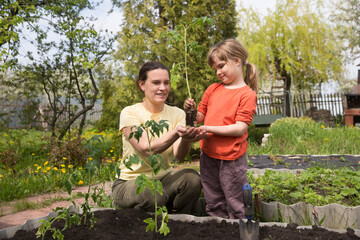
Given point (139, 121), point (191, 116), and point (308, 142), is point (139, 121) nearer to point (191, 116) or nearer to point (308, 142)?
point (191, 116)

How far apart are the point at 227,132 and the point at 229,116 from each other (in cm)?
17

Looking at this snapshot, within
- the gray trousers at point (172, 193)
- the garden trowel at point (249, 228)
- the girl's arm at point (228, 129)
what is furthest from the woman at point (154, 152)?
the garden trowel at point (249, 228)

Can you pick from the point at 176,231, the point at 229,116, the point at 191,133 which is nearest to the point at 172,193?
the point at 176,231

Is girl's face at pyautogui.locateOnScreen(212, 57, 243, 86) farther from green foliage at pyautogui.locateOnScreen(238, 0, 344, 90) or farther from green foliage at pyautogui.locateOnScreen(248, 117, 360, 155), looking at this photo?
green foliage at pyautogui.locateOnScreen(238, 0, 344, 90)

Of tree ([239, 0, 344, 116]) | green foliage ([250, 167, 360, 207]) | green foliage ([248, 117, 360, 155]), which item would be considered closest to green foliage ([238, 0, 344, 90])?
tree ([239, 0, 344, 116])

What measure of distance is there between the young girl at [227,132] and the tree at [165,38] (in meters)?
4.05

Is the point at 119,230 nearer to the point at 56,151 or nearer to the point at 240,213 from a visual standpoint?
the point at 240,213

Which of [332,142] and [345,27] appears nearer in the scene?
[332,142]

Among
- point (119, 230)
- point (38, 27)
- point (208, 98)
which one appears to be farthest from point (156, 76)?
point (38, 27)

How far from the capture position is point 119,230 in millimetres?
2205

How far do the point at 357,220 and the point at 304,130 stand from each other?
5.05m

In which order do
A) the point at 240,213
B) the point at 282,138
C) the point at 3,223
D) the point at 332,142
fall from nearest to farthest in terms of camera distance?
the point at 240,213 < the point at 3,223 < the point at 332,142 < the point at 282,138

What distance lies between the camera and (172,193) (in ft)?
8.87

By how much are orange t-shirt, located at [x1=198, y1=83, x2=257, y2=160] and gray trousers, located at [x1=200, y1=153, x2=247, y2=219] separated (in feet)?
0.23
